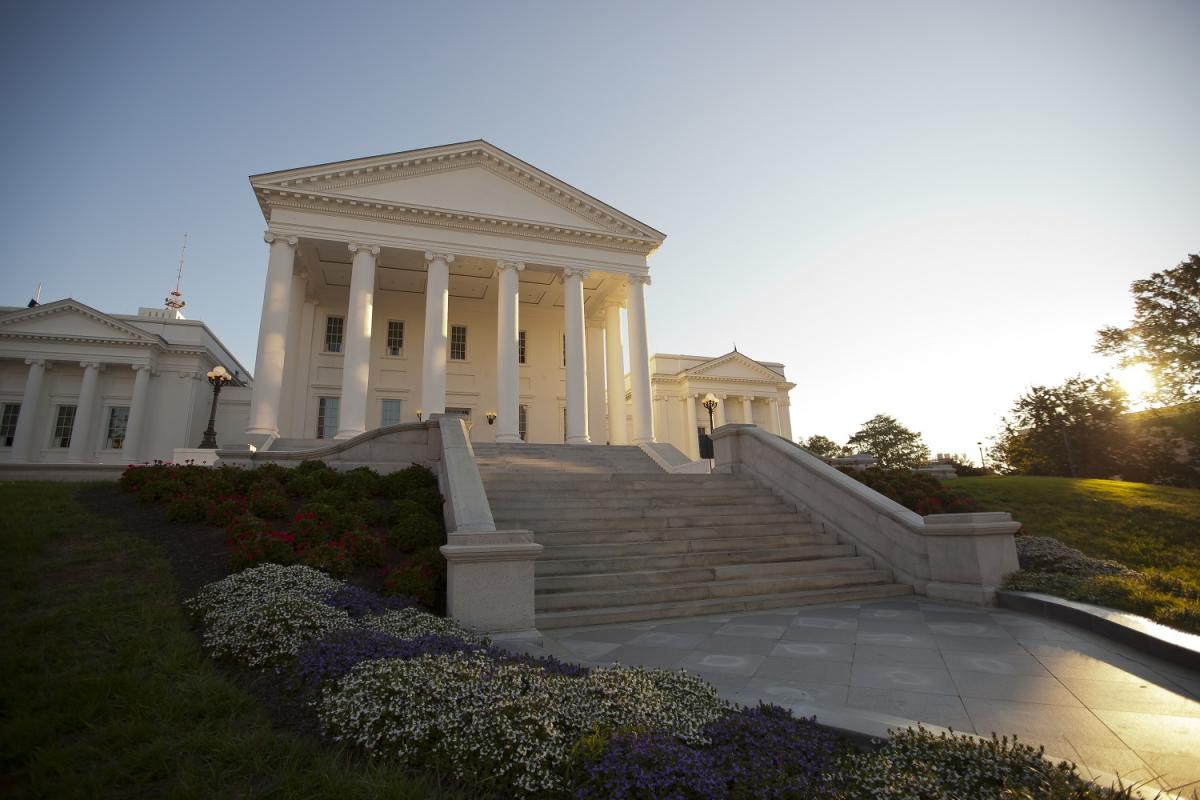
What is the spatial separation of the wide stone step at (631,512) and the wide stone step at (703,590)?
2377mm

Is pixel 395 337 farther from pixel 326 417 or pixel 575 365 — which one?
pixel 575 365

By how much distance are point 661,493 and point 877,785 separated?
361 inches

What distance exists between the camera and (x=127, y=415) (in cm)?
3097

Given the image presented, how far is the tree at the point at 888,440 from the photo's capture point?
70.6 metres

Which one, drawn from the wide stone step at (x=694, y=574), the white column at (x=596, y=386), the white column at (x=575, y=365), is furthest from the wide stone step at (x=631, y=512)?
the white column at (x=596, y=386)

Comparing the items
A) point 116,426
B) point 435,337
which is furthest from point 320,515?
point 116,426

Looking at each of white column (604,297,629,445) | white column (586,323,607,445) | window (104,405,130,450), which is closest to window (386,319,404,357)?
white column (586,323,607,445)

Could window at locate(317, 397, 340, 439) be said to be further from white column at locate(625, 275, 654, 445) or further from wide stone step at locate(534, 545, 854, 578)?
wide stone step at locate(534, 545, 854, 578)

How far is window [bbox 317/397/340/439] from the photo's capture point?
2725cm

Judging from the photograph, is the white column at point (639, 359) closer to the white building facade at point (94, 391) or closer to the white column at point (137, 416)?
the white building facade at point (94, 391)

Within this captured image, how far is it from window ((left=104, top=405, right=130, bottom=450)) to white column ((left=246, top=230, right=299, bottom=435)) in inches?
660

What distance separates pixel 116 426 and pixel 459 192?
24.4 m

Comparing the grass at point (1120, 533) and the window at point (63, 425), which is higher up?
the window at point (63, 425)

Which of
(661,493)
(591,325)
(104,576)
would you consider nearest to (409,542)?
(104,576)
